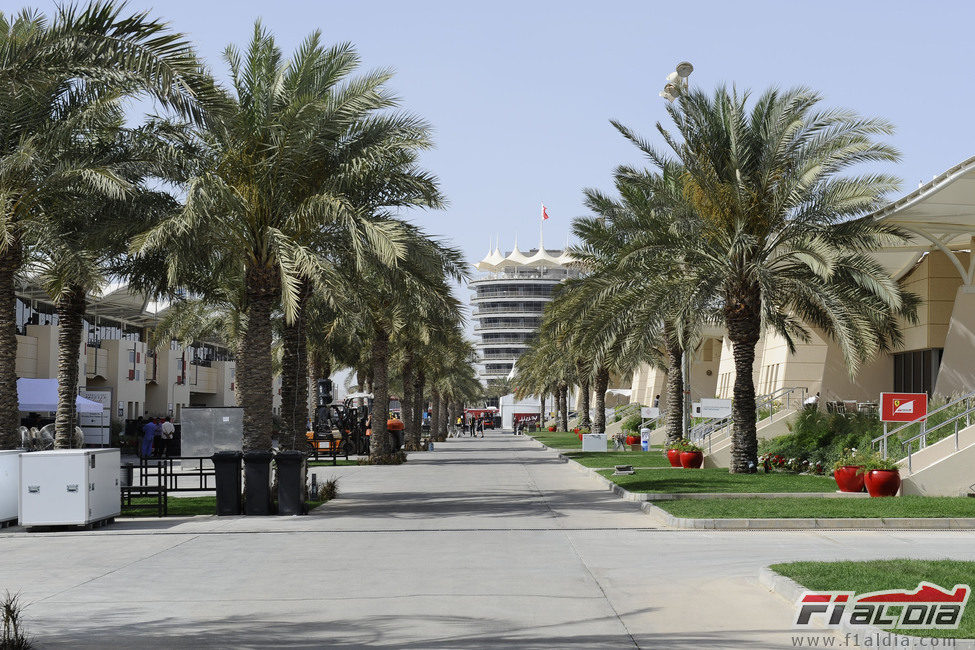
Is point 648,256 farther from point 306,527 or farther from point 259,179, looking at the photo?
point 306,527

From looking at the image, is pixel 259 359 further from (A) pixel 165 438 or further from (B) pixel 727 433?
(A) pixel 165 438

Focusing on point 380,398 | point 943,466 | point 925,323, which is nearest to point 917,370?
point 925,323

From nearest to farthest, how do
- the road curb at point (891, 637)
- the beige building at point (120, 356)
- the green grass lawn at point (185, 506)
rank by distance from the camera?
the road curb at point (891, 637) < the green grass lawn at point (185, 506) < the beige building at point (120, 356)

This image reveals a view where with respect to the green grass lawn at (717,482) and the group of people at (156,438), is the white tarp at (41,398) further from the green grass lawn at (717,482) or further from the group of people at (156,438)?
the green grass lawn at (717,482)

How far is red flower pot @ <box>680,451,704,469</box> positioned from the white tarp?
69.3 feet

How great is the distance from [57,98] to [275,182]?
3.92 metres

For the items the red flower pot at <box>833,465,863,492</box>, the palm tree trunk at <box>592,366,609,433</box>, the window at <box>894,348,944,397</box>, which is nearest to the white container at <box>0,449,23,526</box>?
the red flower pot at <box>833,465,863,492</box>

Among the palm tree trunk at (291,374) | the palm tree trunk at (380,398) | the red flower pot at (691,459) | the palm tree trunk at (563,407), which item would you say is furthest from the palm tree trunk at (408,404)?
the palm tree trunk at (563,407)

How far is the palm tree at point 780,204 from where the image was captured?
23.6 meters

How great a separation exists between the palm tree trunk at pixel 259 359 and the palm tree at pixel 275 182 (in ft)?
0.06

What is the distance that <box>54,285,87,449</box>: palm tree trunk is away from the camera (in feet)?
82.6

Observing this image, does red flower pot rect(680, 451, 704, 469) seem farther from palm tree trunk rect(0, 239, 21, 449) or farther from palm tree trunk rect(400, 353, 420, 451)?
palm tree trunk rect(400, 353, 420, 451)

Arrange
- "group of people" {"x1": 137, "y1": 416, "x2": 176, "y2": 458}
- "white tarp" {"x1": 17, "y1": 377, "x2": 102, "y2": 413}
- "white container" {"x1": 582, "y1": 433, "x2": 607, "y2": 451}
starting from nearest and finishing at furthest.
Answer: "white tarp" {"x1": 17, "y1": 377, "x2": 102, "y2": 413}
"white container" {"x1": 582, "y1": 433, "x2": 607, "y2": 451}
"group of people" {"x1": 137, "y1": 416, "x2": 176, "y2": 458}
